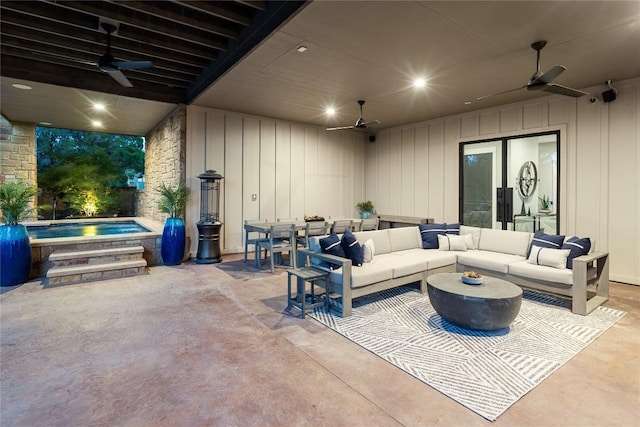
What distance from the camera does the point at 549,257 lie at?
12.8 ft

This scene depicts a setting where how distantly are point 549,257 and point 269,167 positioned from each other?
5490 mm

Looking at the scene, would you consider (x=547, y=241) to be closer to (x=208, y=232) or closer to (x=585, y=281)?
(x=585, y=281)

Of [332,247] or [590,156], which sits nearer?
[332,247]

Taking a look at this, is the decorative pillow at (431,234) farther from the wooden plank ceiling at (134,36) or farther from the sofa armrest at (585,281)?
the wooden plank ceiling at (134,36)

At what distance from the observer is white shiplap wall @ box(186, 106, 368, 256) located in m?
6.54

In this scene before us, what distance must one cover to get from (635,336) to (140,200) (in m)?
12.0

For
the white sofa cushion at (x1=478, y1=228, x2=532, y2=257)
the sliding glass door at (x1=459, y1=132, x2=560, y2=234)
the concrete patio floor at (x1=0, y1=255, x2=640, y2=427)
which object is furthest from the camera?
the sliding glass door at (x1=459, y1=132, x2=560, y2=234)

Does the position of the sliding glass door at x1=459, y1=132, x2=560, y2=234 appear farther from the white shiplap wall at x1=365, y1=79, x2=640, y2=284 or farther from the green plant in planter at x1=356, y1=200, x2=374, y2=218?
the green plant in planter at x1=356, y1=200, x2=374, y2=218

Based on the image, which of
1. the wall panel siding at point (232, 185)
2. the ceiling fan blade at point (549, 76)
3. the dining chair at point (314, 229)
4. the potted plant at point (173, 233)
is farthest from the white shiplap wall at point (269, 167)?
the ceiling fan blade at point (549, 76)

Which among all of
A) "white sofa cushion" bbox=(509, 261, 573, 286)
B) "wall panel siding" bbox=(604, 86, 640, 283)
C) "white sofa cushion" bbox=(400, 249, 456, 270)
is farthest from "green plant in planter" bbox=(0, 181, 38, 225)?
"wall panel siding" bbox=(604, 86, 640, 283)

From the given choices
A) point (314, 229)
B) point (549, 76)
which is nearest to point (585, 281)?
point (549, 76)

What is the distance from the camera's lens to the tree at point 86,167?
402 inches

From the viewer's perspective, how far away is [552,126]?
18.3 ft

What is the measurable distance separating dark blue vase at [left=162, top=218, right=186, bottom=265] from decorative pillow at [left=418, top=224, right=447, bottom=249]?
424 centimetres
